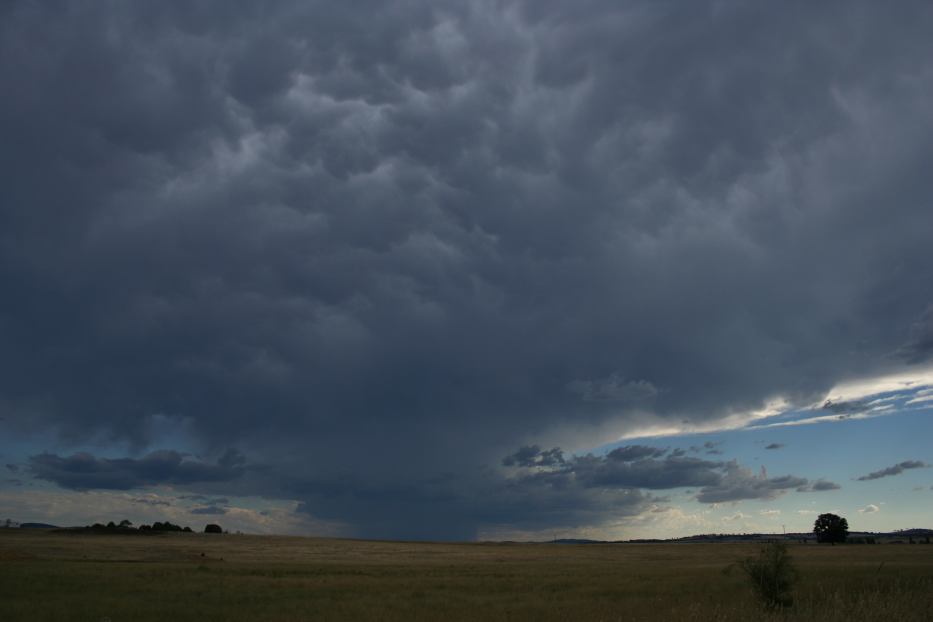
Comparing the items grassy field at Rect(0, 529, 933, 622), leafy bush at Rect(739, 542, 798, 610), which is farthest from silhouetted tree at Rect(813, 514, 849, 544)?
leafy bush at Rect(739, 542, 798, 610)

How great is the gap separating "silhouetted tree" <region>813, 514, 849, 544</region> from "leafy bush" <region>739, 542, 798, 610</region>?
191m

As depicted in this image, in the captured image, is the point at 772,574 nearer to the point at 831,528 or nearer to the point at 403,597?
the point at 403,597

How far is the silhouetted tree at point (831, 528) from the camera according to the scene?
187875 millimetres

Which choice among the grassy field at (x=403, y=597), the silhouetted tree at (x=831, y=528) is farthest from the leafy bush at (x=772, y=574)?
the silhouetted tree at (x=831, y=528)

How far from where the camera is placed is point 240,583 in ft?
153

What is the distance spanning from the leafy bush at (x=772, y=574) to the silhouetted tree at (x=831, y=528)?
191191 mm

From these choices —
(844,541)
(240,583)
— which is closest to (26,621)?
(240,583)

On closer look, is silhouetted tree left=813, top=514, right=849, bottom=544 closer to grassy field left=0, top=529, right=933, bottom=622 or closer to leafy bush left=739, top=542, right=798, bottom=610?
grassy field left=0, top=529, right=933, bottom=622

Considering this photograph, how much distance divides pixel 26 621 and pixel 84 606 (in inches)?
230

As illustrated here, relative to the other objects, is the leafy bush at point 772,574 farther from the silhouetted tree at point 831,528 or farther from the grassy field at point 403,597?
the silhouetted tree at point 831,528

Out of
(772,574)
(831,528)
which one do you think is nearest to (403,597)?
(772,574)

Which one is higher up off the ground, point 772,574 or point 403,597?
point 772,574

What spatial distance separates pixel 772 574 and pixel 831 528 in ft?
635

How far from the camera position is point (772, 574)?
2792cm
